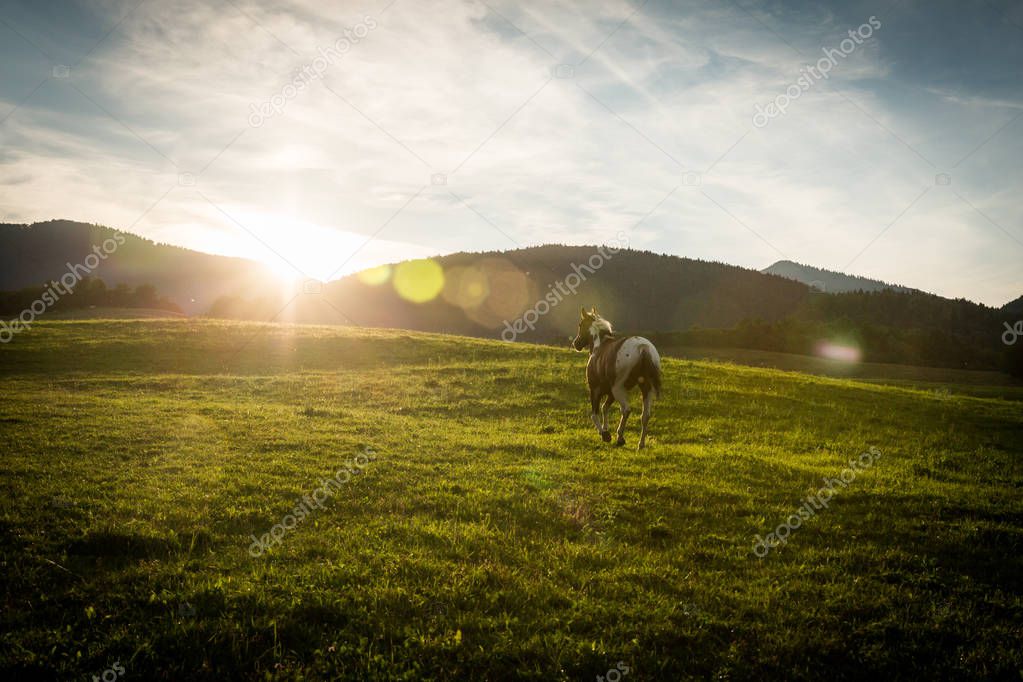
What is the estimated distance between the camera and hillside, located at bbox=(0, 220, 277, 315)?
169875mm

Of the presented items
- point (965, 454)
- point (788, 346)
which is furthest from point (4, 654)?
point (788, 346)

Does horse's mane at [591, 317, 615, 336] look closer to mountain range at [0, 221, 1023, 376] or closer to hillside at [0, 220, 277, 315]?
mountain range at [0, 221, 1023, 376]

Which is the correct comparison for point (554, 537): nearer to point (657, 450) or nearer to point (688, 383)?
point (657, 450)

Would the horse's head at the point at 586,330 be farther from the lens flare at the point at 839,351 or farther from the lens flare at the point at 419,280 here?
the lens flare at the point at 419,280

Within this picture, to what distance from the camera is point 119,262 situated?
6757 inches

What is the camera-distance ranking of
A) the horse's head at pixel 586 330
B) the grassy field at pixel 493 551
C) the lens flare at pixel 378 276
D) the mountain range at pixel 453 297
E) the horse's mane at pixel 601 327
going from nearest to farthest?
the grassy field at pixel 493 551, the horse's mane at pixel 601 327, the horse's head at pixel 586 330, the mountain range at pixel 453 297, the lens flare at pixel 378 276

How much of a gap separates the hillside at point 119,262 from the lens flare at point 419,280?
1785 inches

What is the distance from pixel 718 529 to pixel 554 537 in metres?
3.27

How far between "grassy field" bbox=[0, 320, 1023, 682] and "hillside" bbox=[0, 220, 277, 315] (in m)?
157

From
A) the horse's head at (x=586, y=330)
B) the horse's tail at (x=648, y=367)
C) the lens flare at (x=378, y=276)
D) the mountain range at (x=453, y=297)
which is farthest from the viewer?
the lens flare at (x=378, y=276)

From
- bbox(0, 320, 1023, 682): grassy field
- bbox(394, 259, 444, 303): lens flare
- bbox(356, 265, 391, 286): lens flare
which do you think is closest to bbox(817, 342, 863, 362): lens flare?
bbox(0, 320, 1023, 682): grassy field

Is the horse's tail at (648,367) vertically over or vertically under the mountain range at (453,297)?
under

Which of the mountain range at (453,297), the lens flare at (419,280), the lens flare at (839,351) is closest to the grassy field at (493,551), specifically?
the lens flare at (839,351)

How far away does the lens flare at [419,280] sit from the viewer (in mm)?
183500
